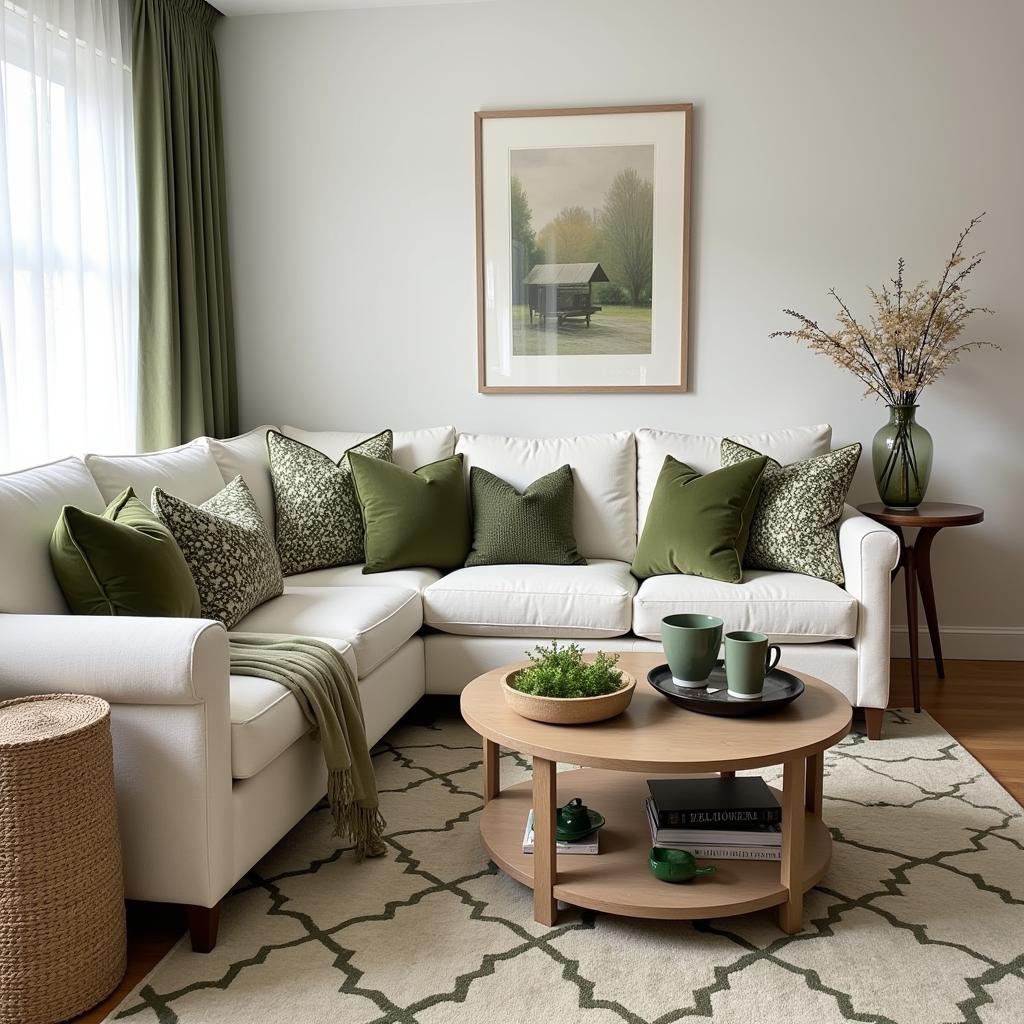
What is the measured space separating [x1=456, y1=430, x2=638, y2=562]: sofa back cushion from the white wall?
39 centimetres

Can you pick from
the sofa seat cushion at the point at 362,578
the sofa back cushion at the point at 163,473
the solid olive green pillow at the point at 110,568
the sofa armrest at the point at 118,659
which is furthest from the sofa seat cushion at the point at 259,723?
the sofa seat cushion at the point at 362,578

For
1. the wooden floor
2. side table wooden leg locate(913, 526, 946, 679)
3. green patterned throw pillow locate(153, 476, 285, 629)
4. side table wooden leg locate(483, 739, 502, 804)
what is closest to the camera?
the wooden floor

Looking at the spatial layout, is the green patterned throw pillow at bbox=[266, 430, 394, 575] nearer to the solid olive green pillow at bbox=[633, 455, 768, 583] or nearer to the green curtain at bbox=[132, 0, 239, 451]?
the green curtain at bbox=[132, 0, 239, 451]

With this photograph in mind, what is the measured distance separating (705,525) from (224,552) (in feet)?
5.42

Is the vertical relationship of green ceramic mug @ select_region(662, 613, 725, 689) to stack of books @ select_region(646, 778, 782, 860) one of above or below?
above

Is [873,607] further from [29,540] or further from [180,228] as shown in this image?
[180,228]

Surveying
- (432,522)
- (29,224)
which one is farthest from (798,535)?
(29,224)

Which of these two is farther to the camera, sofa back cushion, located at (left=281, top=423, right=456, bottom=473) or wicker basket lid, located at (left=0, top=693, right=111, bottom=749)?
sofa back cushion, located at (left=281, top=423, right=456, bottom=473)

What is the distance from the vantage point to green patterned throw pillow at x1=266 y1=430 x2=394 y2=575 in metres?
3.82

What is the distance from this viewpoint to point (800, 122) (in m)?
4.20

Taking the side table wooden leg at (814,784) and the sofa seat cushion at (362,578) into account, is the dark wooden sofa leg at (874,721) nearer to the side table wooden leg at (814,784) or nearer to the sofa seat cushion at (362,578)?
the side table wooden leg at (814,784)

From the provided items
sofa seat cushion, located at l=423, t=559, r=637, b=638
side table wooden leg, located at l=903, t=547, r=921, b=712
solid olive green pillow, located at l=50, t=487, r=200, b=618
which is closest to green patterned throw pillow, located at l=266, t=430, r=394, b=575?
sofa seat cushion, located at l=423, t=559, r=637, b=638

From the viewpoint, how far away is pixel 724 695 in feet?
7.76

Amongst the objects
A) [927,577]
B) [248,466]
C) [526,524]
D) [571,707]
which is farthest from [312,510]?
[927,577]
